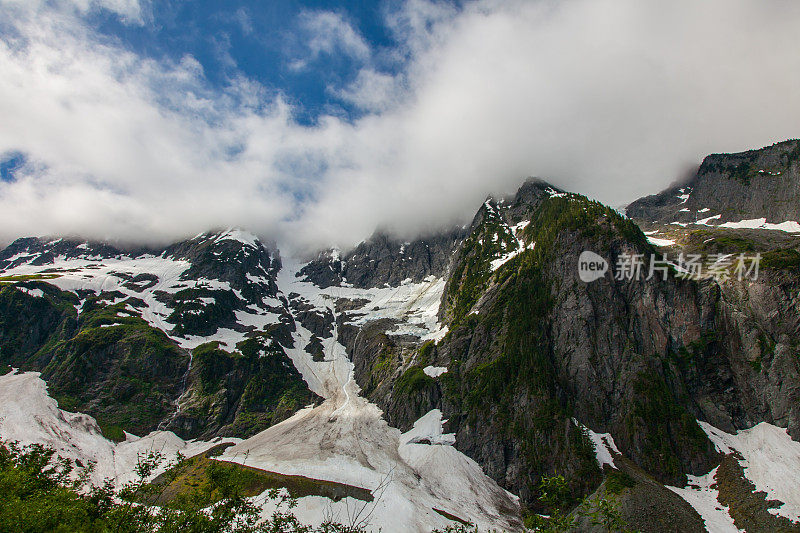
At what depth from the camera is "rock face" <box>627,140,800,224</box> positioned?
154 m

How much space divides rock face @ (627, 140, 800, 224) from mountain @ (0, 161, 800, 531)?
3.29 metres

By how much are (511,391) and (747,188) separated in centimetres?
16866

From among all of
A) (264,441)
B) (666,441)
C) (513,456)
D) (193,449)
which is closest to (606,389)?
(666,441)

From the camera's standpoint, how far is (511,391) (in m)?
88.9

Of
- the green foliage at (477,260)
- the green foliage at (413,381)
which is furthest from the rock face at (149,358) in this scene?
the green foliage at (477,260)

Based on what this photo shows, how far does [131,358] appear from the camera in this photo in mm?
132750

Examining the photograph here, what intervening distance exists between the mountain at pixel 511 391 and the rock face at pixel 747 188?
3.29m

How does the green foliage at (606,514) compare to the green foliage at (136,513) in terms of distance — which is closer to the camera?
the green foliage at (606,514)

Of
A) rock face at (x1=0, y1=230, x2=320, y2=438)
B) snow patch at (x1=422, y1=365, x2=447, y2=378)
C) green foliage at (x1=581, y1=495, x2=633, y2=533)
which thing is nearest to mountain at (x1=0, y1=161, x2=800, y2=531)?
snow patch at (x1=422, y1=365, x2=447, y2=378)

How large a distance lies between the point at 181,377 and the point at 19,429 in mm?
43738

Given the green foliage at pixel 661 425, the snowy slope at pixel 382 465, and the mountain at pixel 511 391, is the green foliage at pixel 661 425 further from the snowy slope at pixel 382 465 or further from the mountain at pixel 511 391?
the snowy slope at pixel 382 465

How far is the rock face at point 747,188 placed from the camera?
6063 inches

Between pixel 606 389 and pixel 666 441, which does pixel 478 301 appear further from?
pixel 666 441

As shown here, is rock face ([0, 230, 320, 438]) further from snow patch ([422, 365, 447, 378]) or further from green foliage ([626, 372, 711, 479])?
green foliage ([626, 372, 711, 479])
